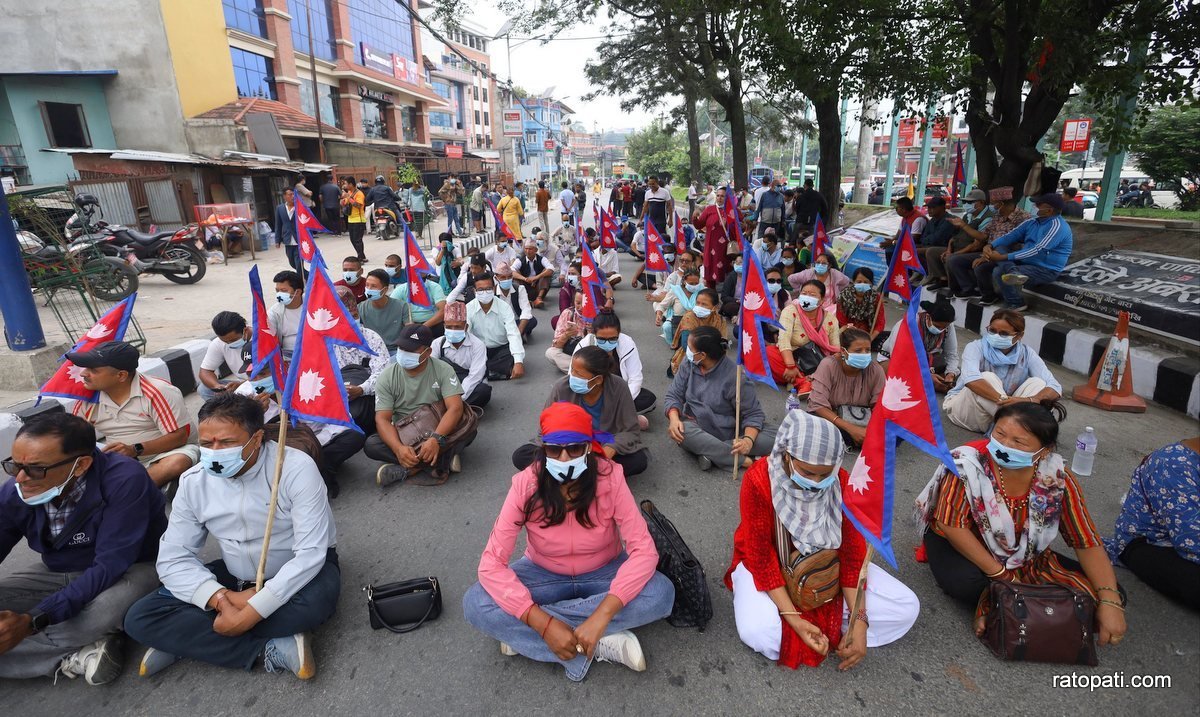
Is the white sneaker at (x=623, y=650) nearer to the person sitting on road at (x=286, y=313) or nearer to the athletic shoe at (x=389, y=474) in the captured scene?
the athletic shoe at (x=389, y=474)

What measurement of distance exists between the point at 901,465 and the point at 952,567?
1817mm

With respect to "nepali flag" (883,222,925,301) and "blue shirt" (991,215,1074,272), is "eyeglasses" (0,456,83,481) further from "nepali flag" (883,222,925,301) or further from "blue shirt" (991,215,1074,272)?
"blue shirt" (991,215,1074,272)

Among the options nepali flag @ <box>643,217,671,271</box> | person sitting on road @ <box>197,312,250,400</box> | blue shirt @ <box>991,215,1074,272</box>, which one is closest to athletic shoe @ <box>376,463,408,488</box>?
person sitting on road @ <box>197,312,250,400</box>

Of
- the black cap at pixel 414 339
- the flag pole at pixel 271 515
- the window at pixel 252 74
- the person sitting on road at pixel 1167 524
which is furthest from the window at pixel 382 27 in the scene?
the person sitting on road at pixel 1167 524

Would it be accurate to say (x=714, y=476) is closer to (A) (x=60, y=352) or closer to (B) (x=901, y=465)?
(B) (x=901, y=465)

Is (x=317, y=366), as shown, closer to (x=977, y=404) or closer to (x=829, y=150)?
(x=977, y=404)

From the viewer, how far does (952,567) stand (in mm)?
2953

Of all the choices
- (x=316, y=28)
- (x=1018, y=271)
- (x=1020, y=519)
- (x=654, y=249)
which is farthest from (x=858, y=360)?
(x=316, y=28)

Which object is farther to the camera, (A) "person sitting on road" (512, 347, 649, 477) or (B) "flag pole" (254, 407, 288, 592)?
(A) "person sitting on road" (512, 347, 649, 477)

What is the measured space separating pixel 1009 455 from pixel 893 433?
0.57 metres

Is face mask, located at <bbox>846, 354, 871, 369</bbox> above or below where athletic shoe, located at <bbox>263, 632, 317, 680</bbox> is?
above

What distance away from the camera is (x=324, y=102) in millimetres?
26812

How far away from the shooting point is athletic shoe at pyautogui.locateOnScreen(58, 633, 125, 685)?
2.62 m

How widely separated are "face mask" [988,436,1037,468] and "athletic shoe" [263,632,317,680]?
3.15 metres
